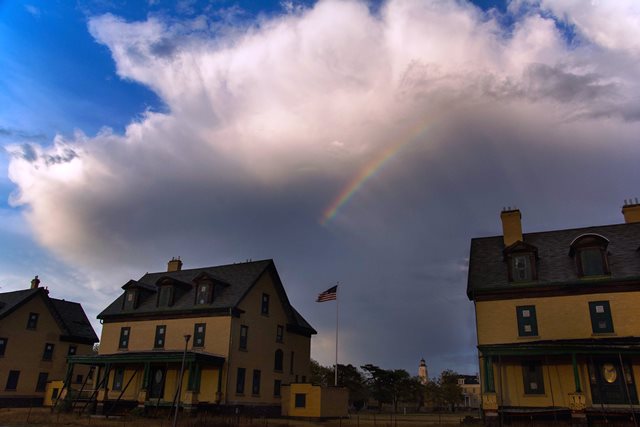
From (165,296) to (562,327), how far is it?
1152 inches

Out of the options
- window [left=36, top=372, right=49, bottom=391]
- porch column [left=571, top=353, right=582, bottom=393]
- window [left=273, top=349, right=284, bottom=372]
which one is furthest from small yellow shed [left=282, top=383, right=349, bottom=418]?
window [left=36, top=372, right=49, bottom=391]

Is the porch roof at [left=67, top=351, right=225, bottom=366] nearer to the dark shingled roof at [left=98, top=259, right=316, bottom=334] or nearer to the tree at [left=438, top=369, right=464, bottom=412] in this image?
the dark shingled roof at [left=98, top=259, right=316, bottom=334]

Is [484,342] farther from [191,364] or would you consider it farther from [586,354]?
[191,364]

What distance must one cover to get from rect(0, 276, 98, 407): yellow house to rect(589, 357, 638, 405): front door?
4118 cm

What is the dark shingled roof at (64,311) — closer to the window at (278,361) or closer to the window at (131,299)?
the window at (131,299)

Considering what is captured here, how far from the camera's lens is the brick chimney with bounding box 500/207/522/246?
34688mm

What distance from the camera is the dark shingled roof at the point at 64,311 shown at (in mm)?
50031

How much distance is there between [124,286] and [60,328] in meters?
14.2

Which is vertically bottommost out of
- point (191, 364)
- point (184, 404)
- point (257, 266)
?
point (184, 404)

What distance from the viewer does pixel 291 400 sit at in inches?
1580

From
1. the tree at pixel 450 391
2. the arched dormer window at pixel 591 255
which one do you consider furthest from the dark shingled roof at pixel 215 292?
the tree at pixel 450 391

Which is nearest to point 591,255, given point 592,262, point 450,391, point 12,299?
point 592,262

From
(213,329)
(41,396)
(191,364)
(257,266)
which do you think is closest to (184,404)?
(191,364)

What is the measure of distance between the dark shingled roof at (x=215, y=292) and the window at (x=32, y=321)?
11.2 metres
